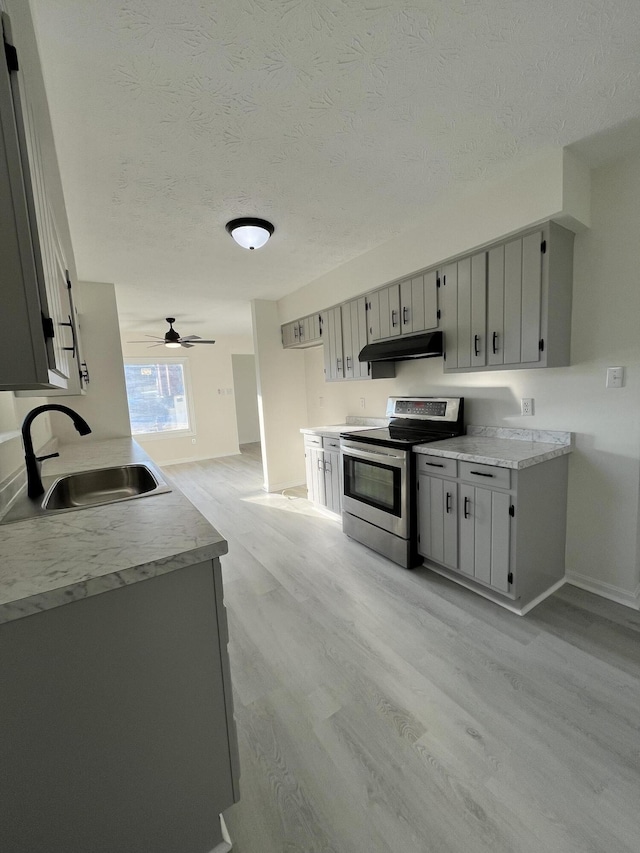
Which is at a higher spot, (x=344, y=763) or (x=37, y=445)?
(x=37, y=445)

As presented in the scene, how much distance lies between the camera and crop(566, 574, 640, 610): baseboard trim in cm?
212

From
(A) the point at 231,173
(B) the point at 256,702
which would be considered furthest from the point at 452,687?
(A) the point at 231,173

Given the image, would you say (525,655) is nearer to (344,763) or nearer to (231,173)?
(344,763)

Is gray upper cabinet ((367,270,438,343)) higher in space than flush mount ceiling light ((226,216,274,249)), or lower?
lower

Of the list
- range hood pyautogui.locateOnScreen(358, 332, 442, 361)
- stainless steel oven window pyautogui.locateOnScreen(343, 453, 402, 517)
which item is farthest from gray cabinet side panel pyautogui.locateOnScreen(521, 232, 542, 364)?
stainless steel oven window pyautogui.locateOnScreen(343, 453, 402, 517)

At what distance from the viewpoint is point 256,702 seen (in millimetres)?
1602

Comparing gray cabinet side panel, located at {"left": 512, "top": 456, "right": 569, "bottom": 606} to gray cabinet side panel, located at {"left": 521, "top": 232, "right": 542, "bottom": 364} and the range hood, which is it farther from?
the range hood

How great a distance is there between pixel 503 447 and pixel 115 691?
7.51 ft

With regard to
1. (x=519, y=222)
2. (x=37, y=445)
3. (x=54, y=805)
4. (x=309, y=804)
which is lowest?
(x=309, y=804)

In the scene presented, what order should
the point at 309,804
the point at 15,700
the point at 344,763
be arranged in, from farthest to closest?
1. the point at 344,763
2. the point at 309,804
3. the point at 15,700

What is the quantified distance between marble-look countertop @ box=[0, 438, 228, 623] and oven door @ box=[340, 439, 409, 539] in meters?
1.65

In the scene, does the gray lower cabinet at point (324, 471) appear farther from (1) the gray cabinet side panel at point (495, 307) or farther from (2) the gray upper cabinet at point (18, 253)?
(2) the gray upper cabinet at point (18, 253)

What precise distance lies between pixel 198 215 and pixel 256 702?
2.75 m

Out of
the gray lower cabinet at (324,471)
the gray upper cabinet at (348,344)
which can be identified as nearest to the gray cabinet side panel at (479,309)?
the gray upper cabinet at (348,344)
